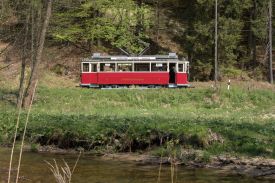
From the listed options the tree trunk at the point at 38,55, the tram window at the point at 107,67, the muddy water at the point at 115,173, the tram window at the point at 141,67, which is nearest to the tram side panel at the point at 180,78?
the tram window at the point at 141,67

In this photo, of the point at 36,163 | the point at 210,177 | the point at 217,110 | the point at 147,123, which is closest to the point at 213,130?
the point at 147,123

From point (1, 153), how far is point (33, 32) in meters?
17.4

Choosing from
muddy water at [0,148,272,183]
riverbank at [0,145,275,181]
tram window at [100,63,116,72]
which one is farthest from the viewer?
tram window at [100,63,116,72]

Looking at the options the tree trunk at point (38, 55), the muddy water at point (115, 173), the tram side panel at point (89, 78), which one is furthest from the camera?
the tram side panel at point (89, 78)

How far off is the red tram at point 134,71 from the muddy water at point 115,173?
25230mm

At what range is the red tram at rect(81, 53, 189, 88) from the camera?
129ft

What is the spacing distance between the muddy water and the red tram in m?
25.2

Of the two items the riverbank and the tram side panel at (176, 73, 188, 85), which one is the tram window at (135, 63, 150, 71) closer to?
the tram side panel at (176, 73, 188, 85)

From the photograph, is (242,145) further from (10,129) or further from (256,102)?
(256,102)

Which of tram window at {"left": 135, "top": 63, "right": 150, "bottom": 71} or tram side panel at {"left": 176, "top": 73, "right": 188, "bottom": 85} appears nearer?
tram window at {"left": 135, "top": 63, "right": 150, "bottom": 71}

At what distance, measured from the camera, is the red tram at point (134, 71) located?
39375 mm

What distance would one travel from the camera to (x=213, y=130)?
1579 centimetres

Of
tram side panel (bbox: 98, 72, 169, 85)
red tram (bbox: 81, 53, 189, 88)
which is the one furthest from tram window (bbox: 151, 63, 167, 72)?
tram side panel (bbox: 98, 72, 169, 85)

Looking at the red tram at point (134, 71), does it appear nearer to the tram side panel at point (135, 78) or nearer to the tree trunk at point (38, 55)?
the tram side panel at point (135, 78)
